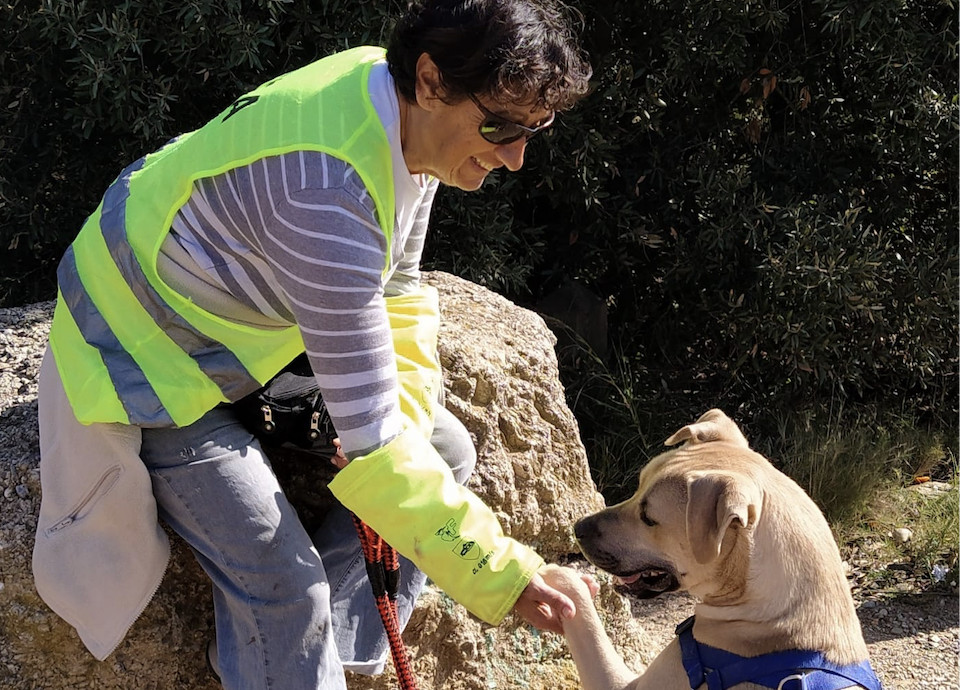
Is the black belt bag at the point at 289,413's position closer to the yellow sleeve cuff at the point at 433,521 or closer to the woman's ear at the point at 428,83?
the yellow sleeve cuff at the point at 433,521

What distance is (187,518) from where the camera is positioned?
2.72m

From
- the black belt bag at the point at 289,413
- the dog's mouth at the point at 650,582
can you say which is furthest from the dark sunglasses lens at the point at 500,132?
the dog's mouth at the point at 650,582

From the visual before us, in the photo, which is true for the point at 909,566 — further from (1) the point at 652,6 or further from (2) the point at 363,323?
(2) the point at 363,323

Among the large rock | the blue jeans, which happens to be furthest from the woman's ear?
the large rock

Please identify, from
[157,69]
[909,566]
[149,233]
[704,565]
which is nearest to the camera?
[149,233]

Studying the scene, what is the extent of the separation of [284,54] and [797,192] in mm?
3009

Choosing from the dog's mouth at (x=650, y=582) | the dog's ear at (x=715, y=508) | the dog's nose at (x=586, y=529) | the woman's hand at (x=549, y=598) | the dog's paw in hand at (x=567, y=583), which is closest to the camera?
the woman's hand at (x=549, y=598)

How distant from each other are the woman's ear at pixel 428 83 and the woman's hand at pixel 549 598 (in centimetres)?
119

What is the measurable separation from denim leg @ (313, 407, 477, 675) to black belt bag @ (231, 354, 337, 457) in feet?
0.97

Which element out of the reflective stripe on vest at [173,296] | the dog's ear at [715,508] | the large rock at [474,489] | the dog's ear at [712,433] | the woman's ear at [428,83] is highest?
the woman's ear at [428,83]

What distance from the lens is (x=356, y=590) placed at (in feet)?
10.3

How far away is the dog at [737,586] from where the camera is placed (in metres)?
2.88

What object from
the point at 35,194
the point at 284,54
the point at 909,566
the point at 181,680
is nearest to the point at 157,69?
the point at 284,54

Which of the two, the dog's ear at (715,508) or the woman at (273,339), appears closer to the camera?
the woman at (273,339)
